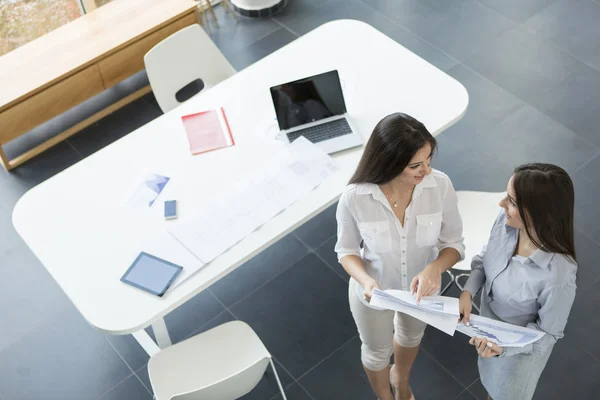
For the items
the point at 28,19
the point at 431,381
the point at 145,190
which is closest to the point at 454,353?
the point at 431,381

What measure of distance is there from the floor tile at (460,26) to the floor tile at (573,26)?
244 millimetres

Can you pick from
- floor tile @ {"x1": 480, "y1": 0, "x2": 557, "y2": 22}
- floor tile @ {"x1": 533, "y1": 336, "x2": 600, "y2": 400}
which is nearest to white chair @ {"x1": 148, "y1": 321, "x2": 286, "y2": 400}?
floor tile @ {"x1": 533, "y1": 336, "x2": 600, "y2": 400}

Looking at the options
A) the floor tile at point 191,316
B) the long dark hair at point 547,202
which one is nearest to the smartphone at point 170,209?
the floor tile at point 191,316

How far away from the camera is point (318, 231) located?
4195 millimetres

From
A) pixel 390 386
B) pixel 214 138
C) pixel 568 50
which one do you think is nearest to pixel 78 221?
pixel 214 138

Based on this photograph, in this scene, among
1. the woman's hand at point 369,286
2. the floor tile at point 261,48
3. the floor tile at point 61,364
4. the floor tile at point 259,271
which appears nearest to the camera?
the woman's hand at point 369,286

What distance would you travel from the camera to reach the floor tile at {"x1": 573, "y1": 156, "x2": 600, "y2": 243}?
404 centimetres

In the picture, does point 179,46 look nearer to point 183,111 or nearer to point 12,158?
point 183,111

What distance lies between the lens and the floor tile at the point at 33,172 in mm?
4516

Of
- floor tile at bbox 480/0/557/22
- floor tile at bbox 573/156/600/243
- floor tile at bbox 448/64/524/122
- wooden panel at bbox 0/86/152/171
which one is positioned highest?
wooden panel at bbox 0/86/152/171

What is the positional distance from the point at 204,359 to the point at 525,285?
54.4 inches

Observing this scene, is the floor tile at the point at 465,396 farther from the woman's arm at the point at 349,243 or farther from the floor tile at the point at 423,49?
the floor tile at the point at 423,49

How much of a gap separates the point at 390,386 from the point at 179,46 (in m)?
2.15

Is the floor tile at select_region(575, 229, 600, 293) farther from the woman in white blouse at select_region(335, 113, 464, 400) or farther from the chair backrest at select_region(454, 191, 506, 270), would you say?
the woman in white blouse at select_region(335, 113, 464, 400)
